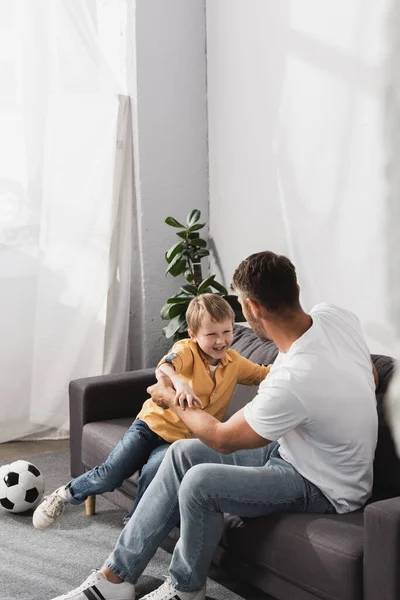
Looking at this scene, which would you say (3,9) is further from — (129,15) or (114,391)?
(114,391)

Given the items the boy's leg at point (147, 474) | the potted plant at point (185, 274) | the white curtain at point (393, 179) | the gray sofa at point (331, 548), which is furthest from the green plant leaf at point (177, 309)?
the white curtain at point (393, 179)

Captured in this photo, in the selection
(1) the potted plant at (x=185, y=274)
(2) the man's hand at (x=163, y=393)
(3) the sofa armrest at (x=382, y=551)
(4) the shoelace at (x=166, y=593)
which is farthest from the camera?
(1) the potted plant at (x=185, y=274)

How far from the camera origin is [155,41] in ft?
13.0

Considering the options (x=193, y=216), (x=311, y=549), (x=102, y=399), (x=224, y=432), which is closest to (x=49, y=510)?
(x=102, y=399)

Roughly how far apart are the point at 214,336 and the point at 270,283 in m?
0.67

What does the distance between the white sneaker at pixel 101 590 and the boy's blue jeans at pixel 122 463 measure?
447 mm

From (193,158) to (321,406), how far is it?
100.0 inches

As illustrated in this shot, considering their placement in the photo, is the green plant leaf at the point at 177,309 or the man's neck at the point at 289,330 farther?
Answer: the green plant leaf at the point at 177,309

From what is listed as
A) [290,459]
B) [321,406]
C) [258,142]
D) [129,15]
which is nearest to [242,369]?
[290,459]

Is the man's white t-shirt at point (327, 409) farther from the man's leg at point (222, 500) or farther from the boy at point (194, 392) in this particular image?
the boy at point (194, 392)

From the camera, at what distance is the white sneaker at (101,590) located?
2109 mm

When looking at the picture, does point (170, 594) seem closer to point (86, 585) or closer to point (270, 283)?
point (86, 585)

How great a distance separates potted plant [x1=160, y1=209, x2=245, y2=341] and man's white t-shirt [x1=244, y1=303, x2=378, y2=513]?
1.54 meters

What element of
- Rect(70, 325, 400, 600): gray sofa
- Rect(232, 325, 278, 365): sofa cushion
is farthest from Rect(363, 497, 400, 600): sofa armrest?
Rect(232, 325, 278, 365): sofa cushion
